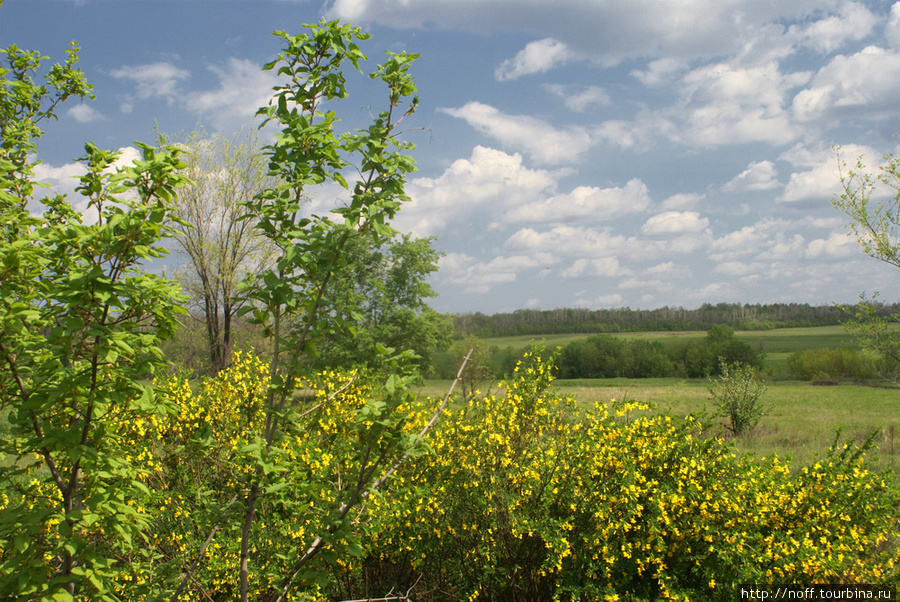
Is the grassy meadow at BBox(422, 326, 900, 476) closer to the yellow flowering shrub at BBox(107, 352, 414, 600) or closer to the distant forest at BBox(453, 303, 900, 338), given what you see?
the yellow flowering shrub at BBox(107, 352, 414, 600)

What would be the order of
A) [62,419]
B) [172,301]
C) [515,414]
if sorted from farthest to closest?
[515,414], [62,419], [172,301]

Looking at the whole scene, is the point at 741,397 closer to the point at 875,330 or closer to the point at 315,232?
the point at 875,330

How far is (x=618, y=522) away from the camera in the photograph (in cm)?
408

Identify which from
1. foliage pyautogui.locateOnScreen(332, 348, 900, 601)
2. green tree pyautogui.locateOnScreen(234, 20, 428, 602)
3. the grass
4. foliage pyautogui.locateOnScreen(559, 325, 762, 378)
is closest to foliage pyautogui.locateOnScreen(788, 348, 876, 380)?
foliage pyautogui.locateOnScreen(559, 325, 762, 378)

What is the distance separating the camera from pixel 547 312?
330ft

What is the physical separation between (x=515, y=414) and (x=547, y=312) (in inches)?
3839

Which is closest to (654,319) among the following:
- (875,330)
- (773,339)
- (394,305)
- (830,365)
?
(773,339)

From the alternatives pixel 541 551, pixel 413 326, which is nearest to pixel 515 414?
pixel 541 551

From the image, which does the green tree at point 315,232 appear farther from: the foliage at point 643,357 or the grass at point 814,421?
the foliage at point 643,357

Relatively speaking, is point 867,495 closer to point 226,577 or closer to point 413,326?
point 226,577

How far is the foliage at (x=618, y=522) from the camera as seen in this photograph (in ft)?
13.3

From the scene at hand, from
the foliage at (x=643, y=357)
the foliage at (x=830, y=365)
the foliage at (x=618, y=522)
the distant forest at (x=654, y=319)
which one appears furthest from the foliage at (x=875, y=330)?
the distant forest at (x=654, y=319)

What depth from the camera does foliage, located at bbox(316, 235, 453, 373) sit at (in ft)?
99.9

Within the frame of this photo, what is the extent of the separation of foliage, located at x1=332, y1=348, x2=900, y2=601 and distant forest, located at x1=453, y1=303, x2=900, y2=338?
85.6 meters
